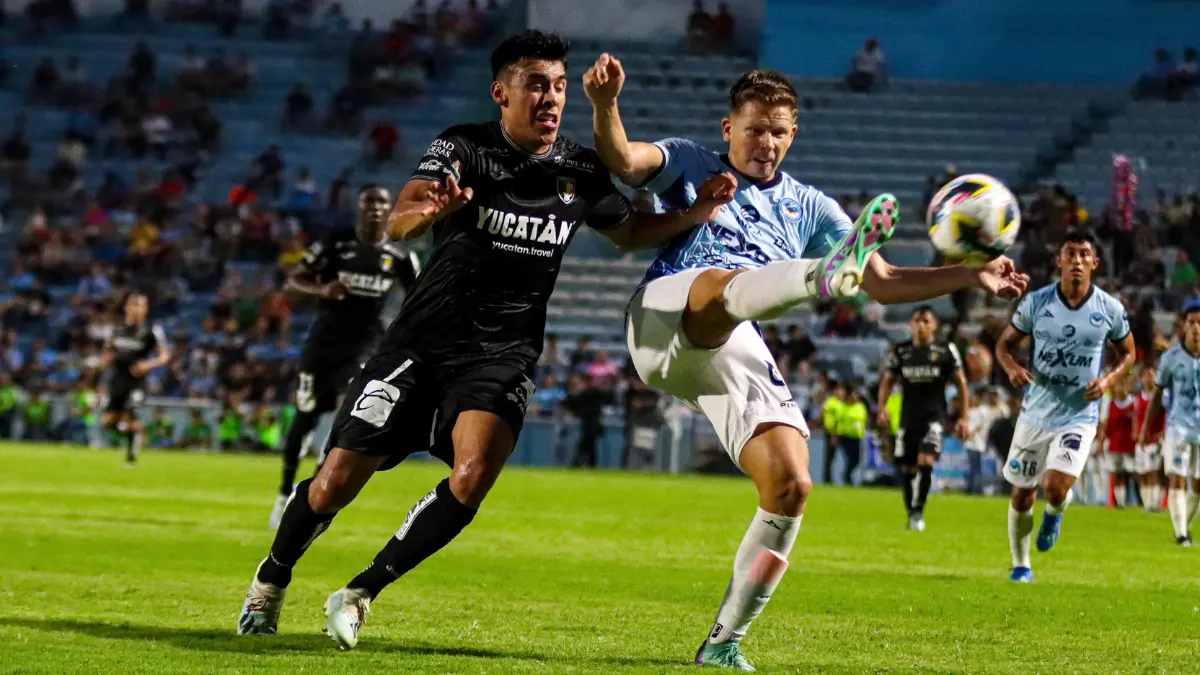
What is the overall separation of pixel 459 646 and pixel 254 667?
3.85 ft

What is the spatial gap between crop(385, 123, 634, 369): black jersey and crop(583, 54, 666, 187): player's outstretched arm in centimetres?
26

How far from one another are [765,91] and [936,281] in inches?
62.9

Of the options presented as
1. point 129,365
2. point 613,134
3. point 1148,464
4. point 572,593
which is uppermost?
point 613,134

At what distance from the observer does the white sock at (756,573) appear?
6453 millimetres

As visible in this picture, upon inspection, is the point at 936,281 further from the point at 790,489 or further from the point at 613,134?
the point at 613,134

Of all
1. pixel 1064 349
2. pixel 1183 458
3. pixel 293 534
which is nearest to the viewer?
pixel 293 534

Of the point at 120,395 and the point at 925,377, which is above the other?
the point at 925,377

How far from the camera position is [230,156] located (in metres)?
40.3

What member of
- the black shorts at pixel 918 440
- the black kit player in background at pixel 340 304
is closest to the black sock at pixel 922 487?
the black shorts at pixel 918 440

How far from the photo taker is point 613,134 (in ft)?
22.0

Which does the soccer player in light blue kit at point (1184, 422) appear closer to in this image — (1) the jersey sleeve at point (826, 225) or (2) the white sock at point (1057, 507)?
(2) the white sock at point (1057, 507)

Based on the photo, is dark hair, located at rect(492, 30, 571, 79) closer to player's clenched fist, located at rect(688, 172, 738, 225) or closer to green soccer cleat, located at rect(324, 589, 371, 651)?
player's clenched fist, located at rect(688, 172, 738, 225)

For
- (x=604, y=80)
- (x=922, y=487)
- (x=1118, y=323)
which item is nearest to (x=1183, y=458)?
(x=922, y=487)

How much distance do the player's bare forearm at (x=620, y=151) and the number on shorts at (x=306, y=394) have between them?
721cm
